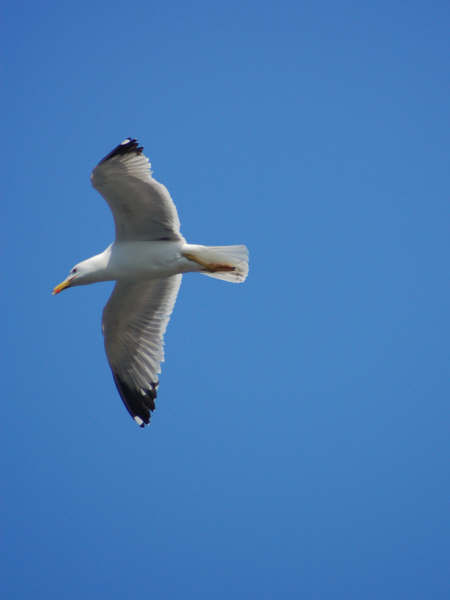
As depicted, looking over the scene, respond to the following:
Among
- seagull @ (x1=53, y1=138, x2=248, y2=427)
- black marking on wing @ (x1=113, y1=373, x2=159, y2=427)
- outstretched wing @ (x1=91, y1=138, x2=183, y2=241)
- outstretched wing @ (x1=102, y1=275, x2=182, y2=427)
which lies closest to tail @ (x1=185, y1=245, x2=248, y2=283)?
seagull @ (x1=53, y1=138, x2=248, y2=427)

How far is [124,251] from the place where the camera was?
20.2ft

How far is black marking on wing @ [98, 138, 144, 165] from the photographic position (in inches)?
221

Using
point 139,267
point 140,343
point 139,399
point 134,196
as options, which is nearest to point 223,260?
point 139,267

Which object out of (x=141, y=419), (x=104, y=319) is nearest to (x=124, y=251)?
(x=104, y=319)

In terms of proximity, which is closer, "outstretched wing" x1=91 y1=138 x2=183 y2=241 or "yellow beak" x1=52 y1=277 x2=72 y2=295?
"outstretched wing" x1=91 y1=138 x2=183 y2=241

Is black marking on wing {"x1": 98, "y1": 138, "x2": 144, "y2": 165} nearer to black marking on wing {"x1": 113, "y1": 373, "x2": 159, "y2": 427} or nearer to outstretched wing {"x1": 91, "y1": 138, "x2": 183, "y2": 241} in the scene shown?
outstretched wing {"x1": 91, "y1": 138, "x2": 183, "y2": 241}

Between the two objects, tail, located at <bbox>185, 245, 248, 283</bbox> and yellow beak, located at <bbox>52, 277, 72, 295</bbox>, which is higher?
tail, located at <bbox>185, 245, 248, 283</bbox>

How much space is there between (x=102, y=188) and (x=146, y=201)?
0.33 m

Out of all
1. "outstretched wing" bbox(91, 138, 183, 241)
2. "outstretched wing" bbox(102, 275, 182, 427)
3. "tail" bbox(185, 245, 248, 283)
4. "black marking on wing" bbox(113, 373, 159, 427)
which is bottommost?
"black marking on wing" bbox(113, 373, 159, 427)

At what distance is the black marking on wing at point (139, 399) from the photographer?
22.0ft

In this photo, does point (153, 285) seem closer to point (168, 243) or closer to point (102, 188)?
point (168, 243)

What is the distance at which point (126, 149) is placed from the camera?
18.5ft

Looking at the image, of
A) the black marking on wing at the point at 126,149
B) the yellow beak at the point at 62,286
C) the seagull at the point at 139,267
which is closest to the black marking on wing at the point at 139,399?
the seagull at the point at 139,267

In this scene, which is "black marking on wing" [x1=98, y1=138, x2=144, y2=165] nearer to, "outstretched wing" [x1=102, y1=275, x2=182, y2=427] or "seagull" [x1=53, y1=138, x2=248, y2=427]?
"seagull" [x1=53, y1=138, x2=248, y2=427]
